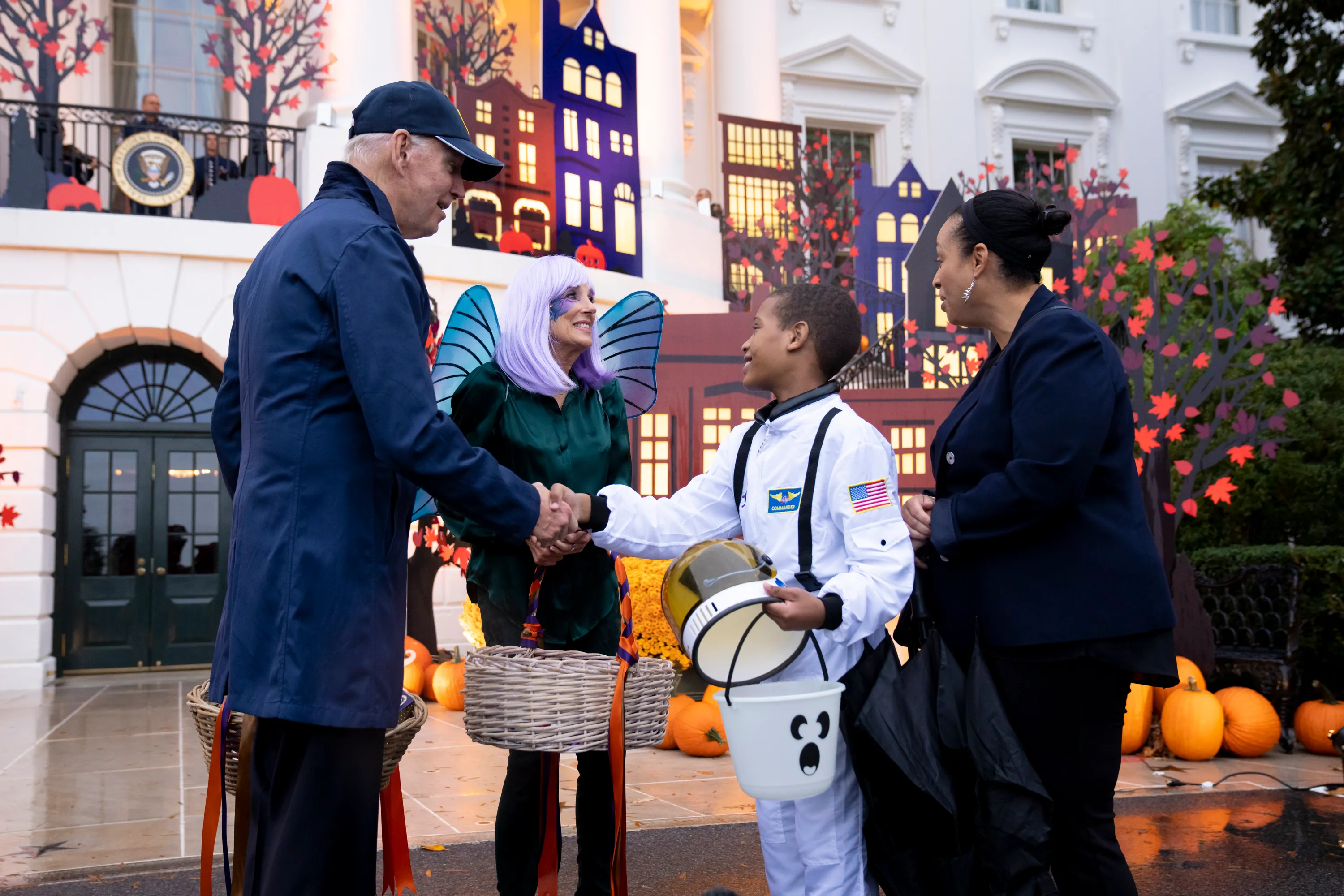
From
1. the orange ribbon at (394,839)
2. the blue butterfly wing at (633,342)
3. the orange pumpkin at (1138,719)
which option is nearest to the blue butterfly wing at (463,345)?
the blue butterfly wing at (633,342)

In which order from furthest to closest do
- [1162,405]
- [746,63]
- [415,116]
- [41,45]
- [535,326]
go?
1. [746,63]
2. [41,45]
3. [1162,405]
4. [535,326]
5. [415,116]

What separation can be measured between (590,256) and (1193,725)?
8.22 m

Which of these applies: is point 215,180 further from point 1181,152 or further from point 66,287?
point 1181,152

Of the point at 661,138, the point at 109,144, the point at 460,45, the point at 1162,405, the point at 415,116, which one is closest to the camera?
the point at 415,116

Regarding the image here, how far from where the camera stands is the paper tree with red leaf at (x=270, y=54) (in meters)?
11.6

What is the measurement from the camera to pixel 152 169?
11.4m

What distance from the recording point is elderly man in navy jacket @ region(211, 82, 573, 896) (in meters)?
2.00

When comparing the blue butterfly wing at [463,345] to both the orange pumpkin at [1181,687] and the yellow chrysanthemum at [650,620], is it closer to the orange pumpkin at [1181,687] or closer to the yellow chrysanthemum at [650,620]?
the yellow chrysanthemum at [650,620]

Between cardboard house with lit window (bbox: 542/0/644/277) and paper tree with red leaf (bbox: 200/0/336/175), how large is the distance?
2504 millimetres

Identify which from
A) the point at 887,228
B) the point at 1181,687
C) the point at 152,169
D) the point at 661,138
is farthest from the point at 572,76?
the point at 1181,687

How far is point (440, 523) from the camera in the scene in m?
8.85

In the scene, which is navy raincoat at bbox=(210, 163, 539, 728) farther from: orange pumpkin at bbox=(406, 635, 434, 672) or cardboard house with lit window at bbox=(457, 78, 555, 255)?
cardboard house with lit window at bbox=(457, 78, 555, 255)

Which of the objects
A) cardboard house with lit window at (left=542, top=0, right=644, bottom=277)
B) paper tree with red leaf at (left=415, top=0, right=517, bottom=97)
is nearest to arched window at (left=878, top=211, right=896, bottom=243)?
cardboard house with lit window at (left=542, top=0, right=644, bottom=277)

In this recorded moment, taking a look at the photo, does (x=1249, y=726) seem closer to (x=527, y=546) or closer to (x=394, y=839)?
(x=527, y=546)
